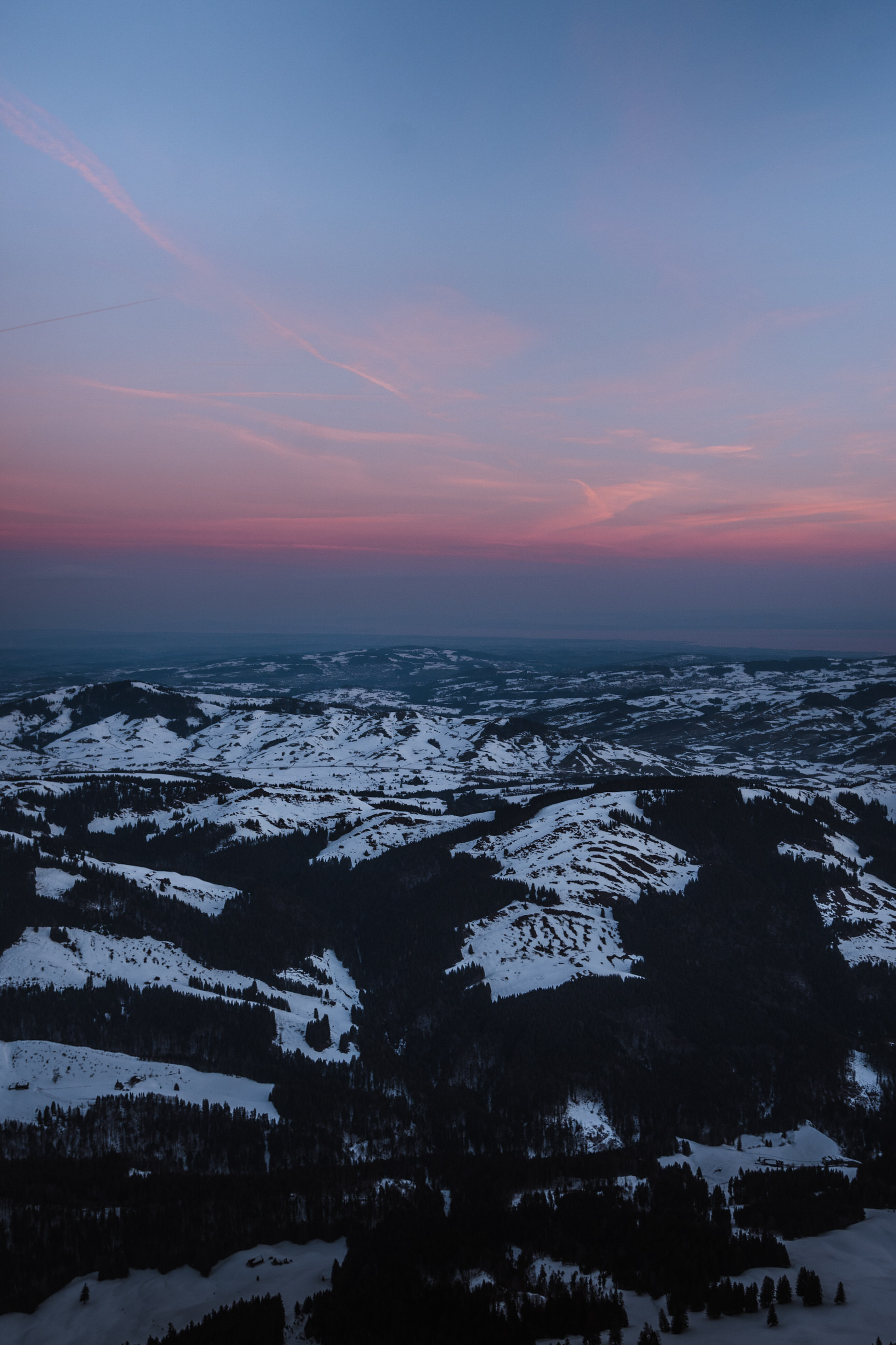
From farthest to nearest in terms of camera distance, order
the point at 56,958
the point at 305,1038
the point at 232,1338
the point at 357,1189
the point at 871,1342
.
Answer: the point at 56,958 → the point at 305,1038 → the point at 357,1189 → the point at 232,1338 → the point at 871,1342

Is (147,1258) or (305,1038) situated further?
(305,1038)

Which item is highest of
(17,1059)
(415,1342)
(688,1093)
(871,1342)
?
(871,1342)

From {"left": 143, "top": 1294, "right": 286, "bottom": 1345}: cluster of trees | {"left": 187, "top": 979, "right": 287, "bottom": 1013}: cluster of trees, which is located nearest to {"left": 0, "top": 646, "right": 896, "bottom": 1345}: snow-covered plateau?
{"left": 187, "top": 979, "right": 287, "bottom": 1013}: cluster of trees

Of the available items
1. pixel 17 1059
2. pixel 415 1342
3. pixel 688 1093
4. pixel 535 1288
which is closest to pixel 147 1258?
pixel 415 1342

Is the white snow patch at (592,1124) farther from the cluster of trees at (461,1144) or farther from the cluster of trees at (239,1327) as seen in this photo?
the cluster of trees at (239,1327)

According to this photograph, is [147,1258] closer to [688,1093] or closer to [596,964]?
[688,1093]

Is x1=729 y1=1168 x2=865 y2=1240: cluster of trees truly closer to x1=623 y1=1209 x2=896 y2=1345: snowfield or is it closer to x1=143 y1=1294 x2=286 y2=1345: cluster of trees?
x1=623 y1=1209 x2=896 y2=1345: snowfield

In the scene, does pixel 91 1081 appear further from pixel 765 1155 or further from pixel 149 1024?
pixel 765 1155
